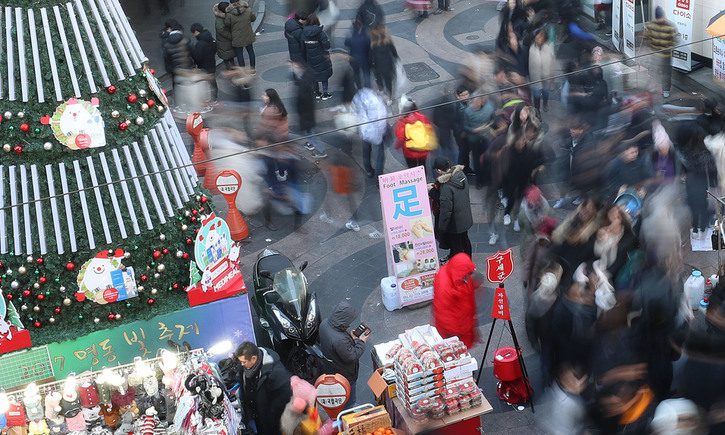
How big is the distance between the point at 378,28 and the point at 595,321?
7.84m

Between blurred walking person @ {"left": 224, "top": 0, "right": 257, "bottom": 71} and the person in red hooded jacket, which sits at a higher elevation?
blurred walking person @ {"left": 224, "top": 0, "right": 257, "bottom": 71}

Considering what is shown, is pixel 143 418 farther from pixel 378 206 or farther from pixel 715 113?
pixel 715 113

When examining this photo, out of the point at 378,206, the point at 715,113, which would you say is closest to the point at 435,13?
the point at 378,206

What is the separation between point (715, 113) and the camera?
12.2 metres

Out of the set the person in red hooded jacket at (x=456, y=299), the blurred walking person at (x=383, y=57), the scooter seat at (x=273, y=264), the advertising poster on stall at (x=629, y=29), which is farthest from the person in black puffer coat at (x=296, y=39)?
the person in red hooded jacket at (x=456, y=299)

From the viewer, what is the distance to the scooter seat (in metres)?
11.2

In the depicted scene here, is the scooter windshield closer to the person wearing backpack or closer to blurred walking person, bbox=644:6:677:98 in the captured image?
the person wearing backpack

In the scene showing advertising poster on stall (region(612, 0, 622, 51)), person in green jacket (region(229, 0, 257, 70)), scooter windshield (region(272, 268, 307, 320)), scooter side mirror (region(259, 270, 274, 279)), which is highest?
person in green jacket (region(229, 0, 257, 70))

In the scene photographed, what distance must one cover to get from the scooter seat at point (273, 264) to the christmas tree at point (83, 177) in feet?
3.67

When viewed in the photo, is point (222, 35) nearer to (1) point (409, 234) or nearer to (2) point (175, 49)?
(2) point (175, 49)

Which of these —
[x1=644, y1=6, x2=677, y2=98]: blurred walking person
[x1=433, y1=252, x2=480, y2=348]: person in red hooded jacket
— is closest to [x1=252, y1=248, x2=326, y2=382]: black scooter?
[x1=433, y1=252, x2=480, y2=348]: person in red hooded jacket

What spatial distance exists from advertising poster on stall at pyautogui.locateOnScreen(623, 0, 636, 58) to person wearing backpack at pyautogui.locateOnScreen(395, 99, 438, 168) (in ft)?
19.1

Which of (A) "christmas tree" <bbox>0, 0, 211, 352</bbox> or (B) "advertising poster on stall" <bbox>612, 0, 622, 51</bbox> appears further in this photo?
(B) "advertising poster on stall" <bbox>612, 0, 622, 51</bbox>

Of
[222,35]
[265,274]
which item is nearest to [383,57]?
[222,35]
